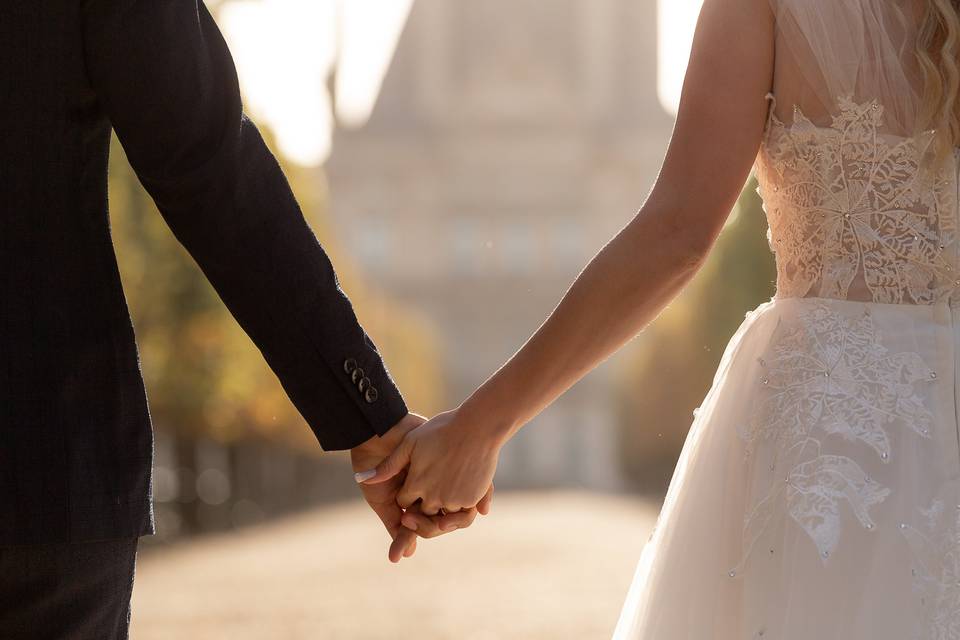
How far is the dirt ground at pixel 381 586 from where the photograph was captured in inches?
321

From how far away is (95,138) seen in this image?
5.95ft

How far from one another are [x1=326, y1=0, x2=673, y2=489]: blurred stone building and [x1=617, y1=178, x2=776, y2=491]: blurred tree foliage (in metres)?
15.4

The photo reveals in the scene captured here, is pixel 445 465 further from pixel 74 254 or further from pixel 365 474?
pixel 74 254

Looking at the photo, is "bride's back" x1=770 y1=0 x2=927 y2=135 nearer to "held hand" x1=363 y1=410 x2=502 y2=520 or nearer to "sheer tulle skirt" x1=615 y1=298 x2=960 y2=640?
"sheer tulle skirt" x1=615 y1=298 x2=960 y2=640

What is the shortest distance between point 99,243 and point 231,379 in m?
15.2

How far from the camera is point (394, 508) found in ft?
9.57

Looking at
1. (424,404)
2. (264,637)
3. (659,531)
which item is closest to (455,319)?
(424,404)

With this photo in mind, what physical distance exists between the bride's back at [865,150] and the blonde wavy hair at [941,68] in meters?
0.02

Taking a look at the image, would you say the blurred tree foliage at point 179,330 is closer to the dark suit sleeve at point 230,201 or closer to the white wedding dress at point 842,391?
the dark suit sleeve at point 230,201

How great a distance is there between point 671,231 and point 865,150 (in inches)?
12.6

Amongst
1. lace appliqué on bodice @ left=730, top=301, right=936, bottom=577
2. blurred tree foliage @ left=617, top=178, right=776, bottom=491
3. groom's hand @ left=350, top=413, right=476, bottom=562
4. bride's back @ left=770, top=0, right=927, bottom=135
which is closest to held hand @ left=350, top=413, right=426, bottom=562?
groom's hand @ left=350, top=413, right=476, bottom=562

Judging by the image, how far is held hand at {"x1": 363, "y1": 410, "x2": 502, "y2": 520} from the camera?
2.64 metres

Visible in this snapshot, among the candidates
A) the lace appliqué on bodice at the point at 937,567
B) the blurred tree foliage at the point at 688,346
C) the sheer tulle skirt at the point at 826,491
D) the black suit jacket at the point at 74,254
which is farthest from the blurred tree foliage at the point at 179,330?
the lace appliqué on bodice at the point at 937,567

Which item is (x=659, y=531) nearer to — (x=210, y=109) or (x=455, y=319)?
(x=210, y=109)
